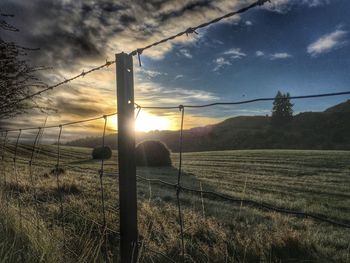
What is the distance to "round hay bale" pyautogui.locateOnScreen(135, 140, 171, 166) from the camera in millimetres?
29312

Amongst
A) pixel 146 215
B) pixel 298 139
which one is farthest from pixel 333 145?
pixel 146 215

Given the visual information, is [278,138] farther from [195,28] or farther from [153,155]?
[195,28]

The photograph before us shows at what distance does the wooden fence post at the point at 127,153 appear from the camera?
123 inches

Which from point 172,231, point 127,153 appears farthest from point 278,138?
point 127,153

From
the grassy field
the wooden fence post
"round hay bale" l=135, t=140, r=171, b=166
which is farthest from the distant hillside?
the wooden fence post

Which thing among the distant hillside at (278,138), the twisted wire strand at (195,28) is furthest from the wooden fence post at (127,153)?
the distant hillside at (278,138)

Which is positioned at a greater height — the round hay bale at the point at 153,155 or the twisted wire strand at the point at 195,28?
the twisted wire strand at the point at 195,28

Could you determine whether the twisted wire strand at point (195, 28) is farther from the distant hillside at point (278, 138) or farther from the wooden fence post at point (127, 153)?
the distant hillside at point (278, 138)

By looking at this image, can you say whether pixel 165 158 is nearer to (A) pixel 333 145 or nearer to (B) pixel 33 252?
(B) pixel 33 252

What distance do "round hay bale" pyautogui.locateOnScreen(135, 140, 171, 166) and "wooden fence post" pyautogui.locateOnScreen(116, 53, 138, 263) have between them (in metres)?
26.0

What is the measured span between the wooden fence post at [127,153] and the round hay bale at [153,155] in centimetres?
2598

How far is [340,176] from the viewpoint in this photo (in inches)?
668

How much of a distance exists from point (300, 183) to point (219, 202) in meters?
5.83

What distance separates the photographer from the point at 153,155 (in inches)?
1164
